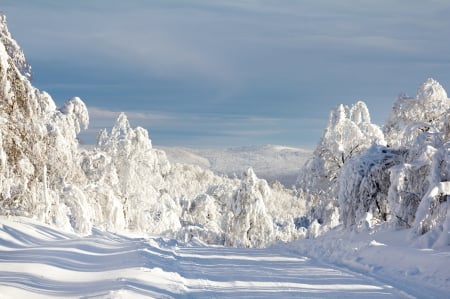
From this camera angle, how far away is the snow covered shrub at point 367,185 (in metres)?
24.3

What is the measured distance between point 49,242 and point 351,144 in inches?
972

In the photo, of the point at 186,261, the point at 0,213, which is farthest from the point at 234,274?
the point at 0,213

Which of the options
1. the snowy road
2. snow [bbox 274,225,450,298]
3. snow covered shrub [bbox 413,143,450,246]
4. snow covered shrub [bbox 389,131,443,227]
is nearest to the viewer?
the snowy road

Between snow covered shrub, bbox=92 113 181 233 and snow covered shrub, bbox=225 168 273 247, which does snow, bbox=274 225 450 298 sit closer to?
snow covered shrub, bbox=225 168 273 247

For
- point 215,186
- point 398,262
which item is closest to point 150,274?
point 398,262

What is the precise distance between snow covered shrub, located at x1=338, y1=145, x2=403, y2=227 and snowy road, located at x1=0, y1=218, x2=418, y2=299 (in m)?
9.08

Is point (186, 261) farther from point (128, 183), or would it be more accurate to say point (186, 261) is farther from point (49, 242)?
point (128, 183)

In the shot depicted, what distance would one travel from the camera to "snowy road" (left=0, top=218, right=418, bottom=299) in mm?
9641

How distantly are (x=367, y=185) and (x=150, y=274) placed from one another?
50.2 feet

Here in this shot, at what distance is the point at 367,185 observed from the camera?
79.6 feet

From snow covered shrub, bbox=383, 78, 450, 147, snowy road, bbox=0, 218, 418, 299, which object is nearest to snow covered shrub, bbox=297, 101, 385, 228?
snow covered shrub, bbox=383, 78, 450, 147

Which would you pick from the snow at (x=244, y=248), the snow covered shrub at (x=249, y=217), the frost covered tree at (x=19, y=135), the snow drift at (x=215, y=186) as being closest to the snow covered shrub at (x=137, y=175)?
the snow drift at (x=215, y=186)

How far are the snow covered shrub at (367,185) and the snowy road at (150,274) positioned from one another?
29.8 ft

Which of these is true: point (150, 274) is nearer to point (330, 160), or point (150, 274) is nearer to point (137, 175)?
point (330, 160)
